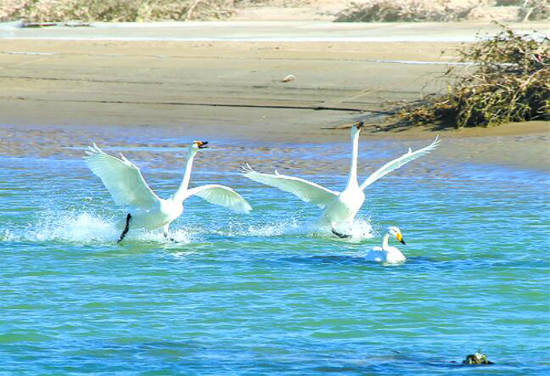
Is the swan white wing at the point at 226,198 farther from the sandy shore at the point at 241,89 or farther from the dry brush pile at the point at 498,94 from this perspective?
the dry brush pile at the point at 498,94

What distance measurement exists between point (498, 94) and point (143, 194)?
747 cm

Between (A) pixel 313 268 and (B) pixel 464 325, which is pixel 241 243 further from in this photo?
(B) pixel 464 325

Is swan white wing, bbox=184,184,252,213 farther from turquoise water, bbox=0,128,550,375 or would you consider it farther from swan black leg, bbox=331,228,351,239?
swan black leg, bbox=331,228,351,239

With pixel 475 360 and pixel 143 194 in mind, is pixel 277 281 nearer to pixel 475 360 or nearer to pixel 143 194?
pixel 143 194

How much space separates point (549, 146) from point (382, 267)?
618cm

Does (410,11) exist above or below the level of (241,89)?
above

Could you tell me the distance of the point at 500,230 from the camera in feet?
40.3

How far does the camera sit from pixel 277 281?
1027 cm

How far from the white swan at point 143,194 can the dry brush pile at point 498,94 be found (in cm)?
615

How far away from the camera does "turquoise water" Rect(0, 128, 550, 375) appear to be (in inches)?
323

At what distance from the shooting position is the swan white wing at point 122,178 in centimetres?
1130

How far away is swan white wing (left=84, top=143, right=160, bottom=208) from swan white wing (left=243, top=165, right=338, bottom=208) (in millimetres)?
1066

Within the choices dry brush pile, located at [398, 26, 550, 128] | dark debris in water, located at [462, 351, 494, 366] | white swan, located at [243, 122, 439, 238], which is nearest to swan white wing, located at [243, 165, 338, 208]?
white swan, located at [243, 122, 439, 238]

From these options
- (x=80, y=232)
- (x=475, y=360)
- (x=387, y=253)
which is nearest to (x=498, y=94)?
(x=387, y=253)
